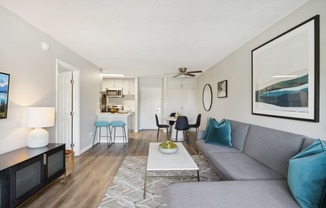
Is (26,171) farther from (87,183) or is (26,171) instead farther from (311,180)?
(311,180)

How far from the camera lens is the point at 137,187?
2.38 meters

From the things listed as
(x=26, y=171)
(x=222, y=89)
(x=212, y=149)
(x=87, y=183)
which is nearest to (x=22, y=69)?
Result: (x=26, y=171)

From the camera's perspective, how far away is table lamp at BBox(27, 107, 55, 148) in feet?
6.93

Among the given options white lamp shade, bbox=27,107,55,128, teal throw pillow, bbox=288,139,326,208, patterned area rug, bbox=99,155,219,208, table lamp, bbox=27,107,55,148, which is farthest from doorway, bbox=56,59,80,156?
teal throw pillow, bbox=288,139,326,208

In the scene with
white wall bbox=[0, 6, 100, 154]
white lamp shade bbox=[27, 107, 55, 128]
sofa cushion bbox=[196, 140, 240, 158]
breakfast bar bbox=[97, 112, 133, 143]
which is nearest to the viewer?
white wall bbox=[0, 6, 100, 154]

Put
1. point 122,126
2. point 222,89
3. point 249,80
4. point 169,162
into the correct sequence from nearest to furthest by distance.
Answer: point 169,162 < point 249,80 < point 222,89 < point 122,126

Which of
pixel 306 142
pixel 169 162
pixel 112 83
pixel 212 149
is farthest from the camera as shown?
pixel 112 83

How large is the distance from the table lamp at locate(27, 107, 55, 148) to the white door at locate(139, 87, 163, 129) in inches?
207

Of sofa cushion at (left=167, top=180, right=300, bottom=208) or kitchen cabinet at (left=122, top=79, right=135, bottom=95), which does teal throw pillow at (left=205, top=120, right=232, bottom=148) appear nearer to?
sofa cushion at (left=167, top=180, right=300, bottom=208)

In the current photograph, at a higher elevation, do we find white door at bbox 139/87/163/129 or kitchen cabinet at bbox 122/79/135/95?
kitchen cabinet at bbox 122/79/135/95

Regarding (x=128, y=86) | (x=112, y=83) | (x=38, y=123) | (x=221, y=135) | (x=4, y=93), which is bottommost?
(x=221, y=135)

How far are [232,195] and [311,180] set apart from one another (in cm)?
56

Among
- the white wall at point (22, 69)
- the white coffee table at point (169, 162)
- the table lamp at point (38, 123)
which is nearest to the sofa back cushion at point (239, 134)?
the white coffee table at point (169, 162)

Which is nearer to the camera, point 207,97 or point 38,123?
point 38,123
